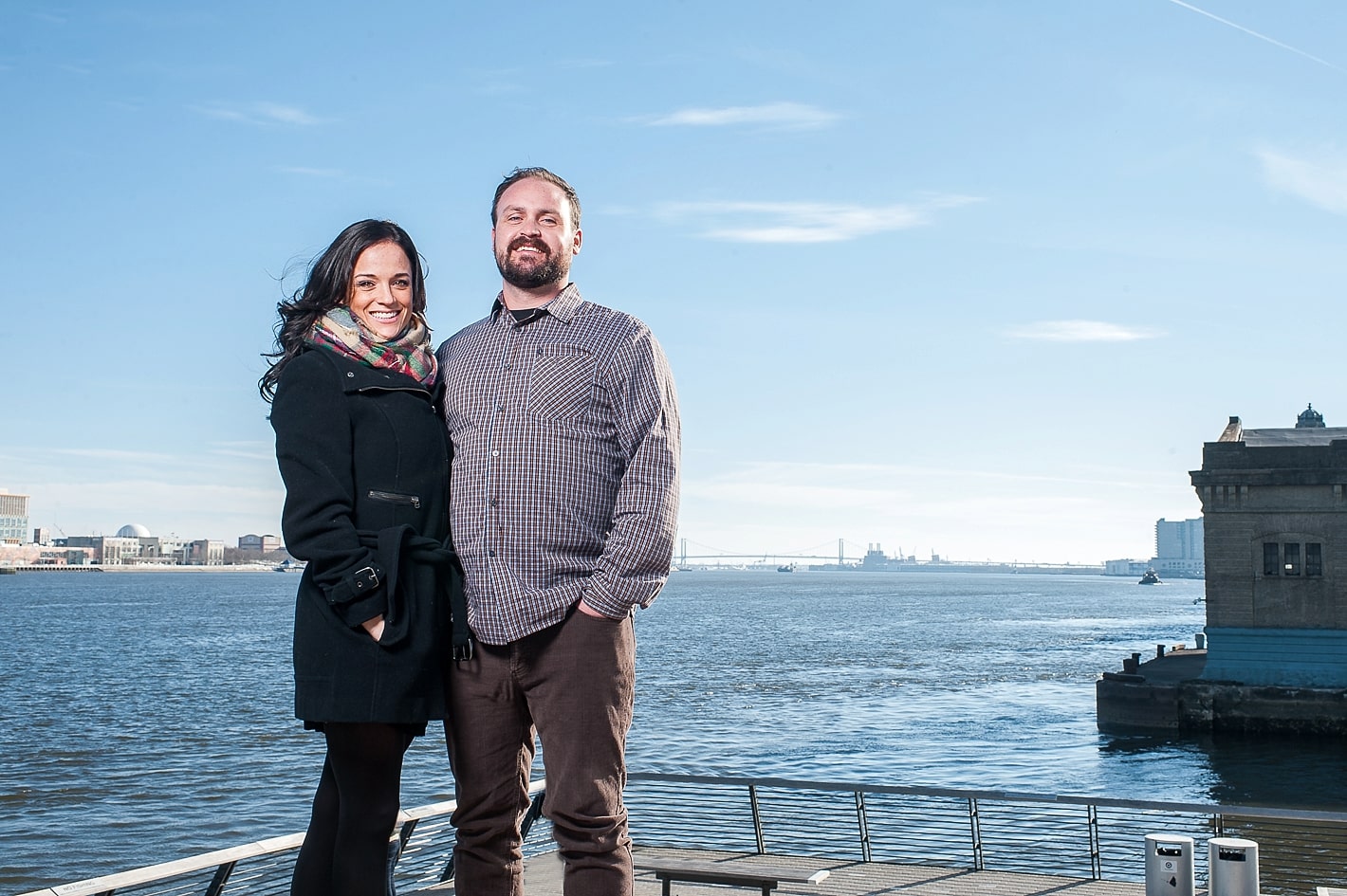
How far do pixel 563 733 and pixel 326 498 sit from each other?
0.85 meters

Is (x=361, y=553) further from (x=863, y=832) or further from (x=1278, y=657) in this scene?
(x=1278, y=657)

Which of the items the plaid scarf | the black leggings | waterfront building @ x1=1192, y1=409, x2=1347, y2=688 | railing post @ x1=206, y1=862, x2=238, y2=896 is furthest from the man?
waterfront building @ x1=1192, y1=409, x2=1347, y2=688

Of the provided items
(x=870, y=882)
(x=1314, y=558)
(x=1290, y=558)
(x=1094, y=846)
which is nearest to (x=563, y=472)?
(x=870, y=882)

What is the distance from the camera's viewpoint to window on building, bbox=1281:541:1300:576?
3044 cm

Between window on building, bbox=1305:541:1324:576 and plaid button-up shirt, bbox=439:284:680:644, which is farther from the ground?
plaid button-up shirt, bbox=439:284:680:644

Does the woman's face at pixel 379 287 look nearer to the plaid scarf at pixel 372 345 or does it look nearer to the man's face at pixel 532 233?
the plaid scarf at pixel 372 345

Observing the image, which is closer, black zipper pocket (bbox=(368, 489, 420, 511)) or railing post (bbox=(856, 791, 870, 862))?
black zipper pocket (bbox=(368, 489, 420, 511))

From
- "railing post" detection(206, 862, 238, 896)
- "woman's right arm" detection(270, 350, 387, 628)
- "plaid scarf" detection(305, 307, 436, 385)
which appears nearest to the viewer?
"woman's right arm" detection(270, 350, 387, 628)

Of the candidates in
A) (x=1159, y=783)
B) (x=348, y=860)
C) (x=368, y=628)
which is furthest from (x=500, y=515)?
(x=1159, y=783)

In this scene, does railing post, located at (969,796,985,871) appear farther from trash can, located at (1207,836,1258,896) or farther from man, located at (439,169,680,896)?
man, located at (439,169,680,896)

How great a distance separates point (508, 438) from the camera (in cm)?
334

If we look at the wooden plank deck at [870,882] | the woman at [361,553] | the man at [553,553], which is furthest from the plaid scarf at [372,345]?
the wooden plank deck at [870,882]

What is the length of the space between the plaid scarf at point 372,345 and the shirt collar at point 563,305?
26 centimetres

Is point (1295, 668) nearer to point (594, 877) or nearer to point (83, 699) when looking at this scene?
point (594, 877)
